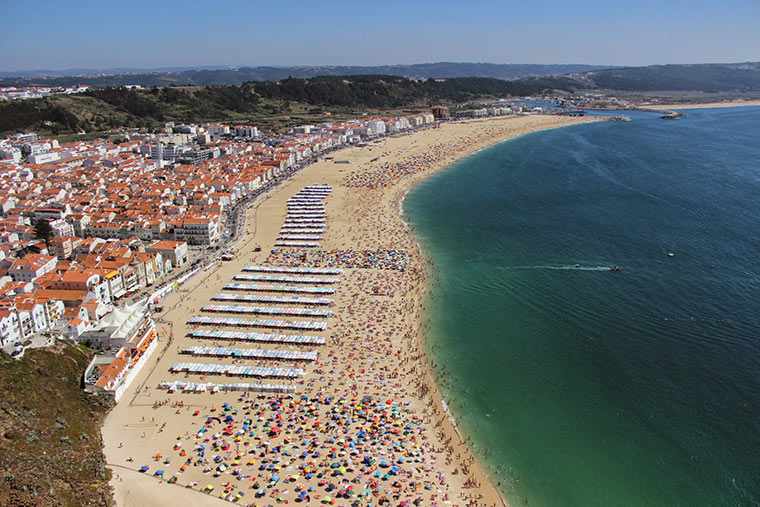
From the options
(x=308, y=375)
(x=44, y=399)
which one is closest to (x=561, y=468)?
(x=308, y=375)

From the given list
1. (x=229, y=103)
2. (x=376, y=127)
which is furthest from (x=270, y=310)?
(x=229, y=103)

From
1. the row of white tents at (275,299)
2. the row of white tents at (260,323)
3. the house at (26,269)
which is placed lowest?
the row of white tents at (260,323)

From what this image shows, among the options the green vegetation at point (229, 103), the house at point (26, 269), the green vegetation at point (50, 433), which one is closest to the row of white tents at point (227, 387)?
the green vegetation at point (50, 433)

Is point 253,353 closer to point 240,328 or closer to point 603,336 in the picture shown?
point 240,328

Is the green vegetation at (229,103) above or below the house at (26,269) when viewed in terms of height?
above

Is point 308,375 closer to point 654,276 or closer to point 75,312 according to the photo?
point 75,312

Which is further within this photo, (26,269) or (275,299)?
(26,269)

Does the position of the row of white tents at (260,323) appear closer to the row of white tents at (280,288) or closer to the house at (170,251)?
the row of white tents at (280,288)
